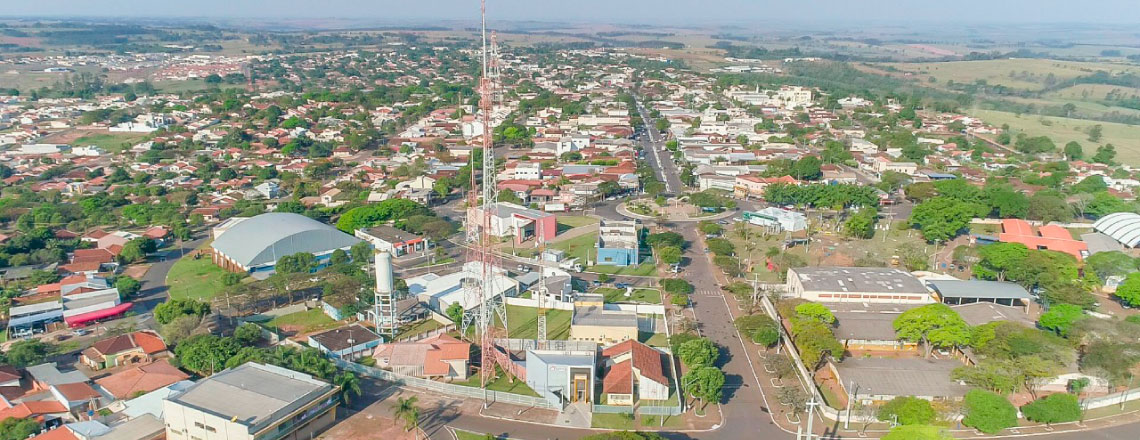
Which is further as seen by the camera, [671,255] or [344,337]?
[671,255]

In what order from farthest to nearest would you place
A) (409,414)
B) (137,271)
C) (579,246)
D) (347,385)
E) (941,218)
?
1. (941,218)
2. (579,246)
3. (137,271)
4. (347,385)
5. (409,414)

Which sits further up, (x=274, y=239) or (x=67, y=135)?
(x=274, y=239)

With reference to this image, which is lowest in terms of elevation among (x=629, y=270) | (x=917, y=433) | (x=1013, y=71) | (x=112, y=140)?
(x=629, y=270)

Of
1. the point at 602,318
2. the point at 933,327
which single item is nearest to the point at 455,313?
the point at 602,318

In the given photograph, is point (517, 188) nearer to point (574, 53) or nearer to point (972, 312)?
point (972, 312)

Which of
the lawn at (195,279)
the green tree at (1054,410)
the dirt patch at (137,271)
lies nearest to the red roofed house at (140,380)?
the lawn at (195,279)

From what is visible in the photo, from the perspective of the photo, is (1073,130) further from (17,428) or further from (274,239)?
(17,428)

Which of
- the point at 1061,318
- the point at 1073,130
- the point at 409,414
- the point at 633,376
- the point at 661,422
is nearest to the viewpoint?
the point at 409,414

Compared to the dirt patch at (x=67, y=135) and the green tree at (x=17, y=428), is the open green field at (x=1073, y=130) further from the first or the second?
the dirt patch at (x=67, y=135)
